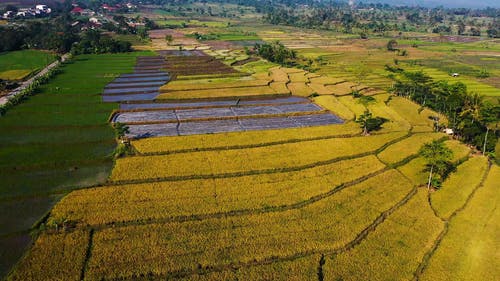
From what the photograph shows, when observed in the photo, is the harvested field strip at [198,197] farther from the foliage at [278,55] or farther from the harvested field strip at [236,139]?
the foliage at [278,55]

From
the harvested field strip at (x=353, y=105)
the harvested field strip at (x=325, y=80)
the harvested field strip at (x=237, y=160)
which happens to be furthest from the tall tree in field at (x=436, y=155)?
the harvested field strip at (x=325, y=80)

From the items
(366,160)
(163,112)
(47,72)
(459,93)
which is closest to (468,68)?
(459,93)

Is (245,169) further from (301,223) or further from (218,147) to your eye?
(301,223)

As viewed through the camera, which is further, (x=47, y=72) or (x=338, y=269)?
(x=47, y=72)

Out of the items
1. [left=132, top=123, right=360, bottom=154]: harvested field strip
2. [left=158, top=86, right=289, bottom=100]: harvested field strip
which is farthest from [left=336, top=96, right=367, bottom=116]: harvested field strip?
[left=158, top=86, right=289, bottom=100]: harvested field strip

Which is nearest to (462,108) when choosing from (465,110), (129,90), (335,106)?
(465,110)

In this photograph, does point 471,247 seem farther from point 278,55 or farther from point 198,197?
point 278,55

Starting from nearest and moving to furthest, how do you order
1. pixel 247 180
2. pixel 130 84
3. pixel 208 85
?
1. pixel 247 180
2. pixel 208 85
3. pixel 130 84
